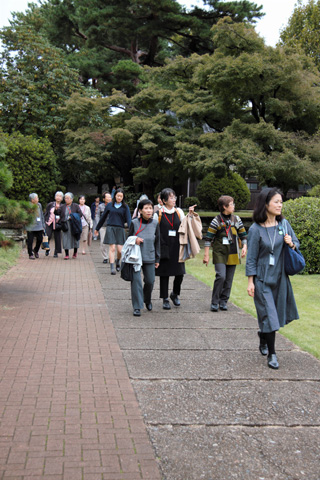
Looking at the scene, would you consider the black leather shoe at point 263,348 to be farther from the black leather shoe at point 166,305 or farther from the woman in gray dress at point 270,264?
the black leather shoe at point 166,305

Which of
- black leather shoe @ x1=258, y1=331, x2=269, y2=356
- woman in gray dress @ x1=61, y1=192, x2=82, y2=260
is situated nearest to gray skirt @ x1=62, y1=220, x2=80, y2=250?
woman in gray dress @ x1=61, y1=192, x2=82, y2=260

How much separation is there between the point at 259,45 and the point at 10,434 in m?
13.5

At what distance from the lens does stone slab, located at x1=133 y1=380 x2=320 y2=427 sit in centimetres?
383

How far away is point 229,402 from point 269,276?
143cm

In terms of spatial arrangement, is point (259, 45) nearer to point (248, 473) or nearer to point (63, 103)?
point (63, 103)

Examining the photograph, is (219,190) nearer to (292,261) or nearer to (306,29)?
(306,29)

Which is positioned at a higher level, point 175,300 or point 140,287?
point 140,287

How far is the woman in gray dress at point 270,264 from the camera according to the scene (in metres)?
5.03

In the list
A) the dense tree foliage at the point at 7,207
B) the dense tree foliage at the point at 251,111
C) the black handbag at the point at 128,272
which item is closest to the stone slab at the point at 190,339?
the black handbag at the point at 128,272

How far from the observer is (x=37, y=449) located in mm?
3260

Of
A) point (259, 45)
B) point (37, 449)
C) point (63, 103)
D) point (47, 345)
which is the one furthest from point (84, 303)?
point (63, 103)

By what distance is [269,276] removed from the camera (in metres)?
5.05

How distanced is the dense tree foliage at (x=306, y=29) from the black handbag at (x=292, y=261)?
67.1 feet

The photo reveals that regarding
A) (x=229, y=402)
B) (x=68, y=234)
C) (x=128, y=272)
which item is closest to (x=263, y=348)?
(x=229, y=402)
